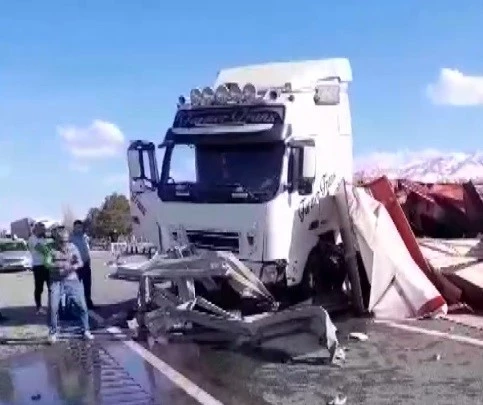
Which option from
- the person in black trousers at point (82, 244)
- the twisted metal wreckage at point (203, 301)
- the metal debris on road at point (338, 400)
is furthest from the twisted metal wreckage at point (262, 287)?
the person in black trousers at point (82, 244)

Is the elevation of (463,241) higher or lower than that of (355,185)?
lower

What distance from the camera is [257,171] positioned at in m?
11.3

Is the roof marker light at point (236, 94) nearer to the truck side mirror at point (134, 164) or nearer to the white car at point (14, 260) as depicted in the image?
the truck side mirror at point (134, 164)

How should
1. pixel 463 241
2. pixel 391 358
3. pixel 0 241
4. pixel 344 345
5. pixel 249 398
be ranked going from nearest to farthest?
pixel 249 398 → pixel 391 358 → pixel 344 345 → pixel 463 241 → pixel 0 241

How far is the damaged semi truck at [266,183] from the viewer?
1098cm

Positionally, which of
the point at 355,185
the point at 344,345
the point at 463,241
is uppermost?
the point at 355,185

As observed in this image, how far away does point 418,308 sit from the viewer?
439 inches

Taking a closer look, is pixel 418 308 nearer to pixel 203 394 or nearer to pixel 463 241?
pixel 463 241

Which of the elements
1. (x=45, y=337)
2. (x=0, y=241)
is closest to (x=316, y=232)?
(x=45, y=337)

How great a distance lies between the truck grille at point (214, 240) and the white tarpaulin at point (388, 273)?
1.98 metres

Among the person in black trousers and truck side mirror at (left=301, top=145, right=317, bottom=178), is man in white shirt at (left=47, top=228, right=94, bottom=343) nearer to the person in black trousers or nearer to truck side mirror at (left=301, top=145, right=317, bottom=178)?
the person in black trousers

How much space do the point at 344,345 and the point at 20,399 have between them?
4.11 meters

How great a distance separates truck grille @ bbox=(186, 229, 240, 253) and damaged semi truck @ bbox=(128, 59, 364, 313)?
16mm

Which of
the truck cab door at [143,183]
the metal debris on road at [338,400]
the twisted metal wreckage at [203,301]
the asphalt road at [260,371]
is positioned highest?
the truck cab door at [143,183]
